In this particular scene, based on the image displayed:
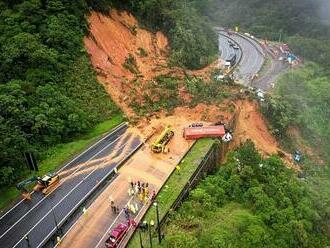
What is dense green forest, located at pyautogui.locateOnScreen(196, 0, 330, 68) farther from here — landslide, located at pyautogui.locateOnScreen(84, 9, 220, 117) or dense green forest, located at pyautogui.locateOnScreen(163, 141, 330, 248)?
dense green forest, located at pyautogui.locateOnScreen(163, 141, 330, 248)

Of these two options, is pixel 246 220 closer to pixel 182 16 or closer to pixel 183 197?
pixel 183 197

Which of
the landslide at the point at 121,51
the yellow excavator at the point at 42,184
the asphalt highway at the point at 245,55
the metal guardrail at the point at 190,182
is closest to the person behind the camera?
the metal guardrail at the point at 190,182

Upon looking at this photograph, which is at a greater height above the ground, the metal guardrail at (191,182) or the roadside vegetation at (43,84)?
the roadside vegetation at (43,84)

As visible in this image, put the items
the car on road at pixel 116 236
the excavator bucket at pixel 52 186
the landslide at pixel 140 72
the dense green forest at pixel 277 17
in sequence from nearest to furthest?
the car on road at pixel 116 236 < the excavator bucket at pixel 52 186 < the landslide at pixel 140 72 < the dense green forest at pixel 277 17

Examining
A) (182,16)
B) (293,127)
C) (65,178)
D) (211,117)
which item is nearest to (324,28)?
(182,16)

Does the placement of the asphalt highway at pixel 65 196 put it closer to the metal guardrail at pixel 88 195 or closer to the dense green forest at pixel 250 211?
the metal guardrail at pixel 88 195

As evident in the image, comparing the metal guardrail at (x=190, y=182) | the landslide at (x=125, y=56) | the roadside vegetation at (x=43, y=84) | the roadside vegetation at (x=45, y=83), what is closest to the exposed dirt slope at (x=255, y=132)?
the metal guardrail at (x=190, y=182)
